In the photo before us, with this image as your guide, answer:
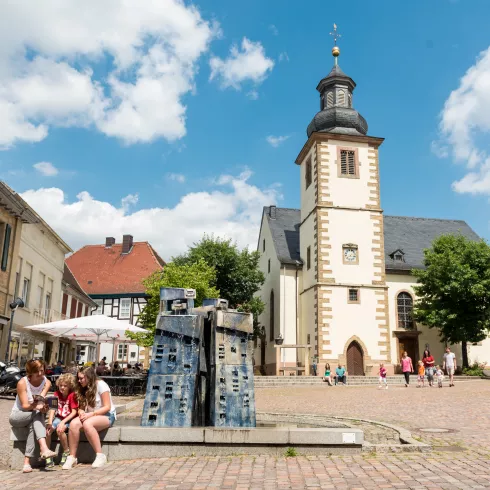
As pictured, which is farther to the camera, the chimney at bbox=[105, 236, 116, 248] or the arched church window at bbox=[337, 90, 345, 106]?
the chimney at bbox=[105, 236, 116, 248]

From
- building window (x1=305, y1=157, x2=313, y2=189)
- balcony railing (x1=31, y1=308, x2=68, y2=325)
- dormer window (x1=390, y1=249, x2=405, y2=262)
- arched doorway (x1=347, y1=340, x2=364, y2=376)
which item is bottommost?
arched doorway (x1=347, y1=340, x2=364, y2=376)

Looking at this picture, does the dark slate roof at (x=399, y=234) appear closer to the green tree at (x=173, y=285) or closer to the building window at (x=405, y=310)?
the building window at (x=405, y=310)

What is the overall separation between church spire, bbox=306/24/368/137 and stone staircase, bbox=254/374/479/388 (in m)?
16.5

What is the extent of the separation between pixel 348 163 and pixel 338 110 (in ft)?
13.2

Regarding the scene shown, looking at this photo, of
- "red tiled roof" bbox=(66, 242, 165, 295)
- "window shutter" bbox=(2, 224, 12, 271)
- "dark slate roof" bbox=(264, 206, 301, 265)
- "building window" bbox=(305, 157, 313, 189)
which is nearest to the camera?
"window shutter" bbox=(2, 224, 12, 271)

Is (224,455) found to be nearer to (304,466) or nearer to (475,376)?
(304,466)

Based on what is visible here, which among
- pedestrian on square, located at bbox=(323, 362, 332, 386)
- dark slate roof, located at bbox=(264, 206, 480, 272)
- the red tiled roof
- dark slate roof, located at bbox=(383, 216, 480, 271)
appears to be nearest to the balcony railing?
the red tiled roof

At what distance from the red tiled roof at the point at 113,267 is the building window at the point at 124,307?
88 centimetres

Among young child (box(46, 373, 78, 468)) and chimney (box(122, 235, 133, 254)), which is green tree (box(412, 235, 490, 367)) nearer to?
young child (box(46, 373, 78, 468))

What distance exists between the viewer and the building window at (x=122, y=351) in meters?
47.6

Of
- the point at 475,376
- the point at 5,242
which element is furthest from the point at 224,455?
the point at 475,376

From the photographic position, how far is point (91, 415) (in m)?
7.01

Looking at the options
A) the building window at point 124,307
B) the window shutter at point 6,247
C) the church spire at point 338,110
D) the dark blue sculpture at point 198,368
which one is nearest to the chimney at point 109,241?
the building window at point 124,307

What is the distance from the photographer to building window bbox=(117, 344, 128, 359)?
4762 centimetres
